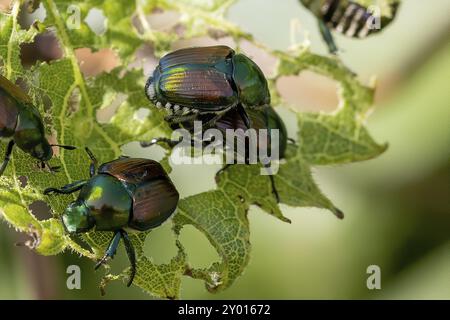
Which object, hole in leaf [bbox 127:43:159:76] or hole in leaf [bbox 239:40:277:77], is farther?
hole in leaf [bbox 239:40:277:77]

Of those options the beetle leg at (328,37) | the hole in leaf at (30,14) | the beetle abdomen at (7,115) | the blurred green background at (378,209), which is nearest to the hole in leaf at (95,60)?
the hole in leaf at (30,14)

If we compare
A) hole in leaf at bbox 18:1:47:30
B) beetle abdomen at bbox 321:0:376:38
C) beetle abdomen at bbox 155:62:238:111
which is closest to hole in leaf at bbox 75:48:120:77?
hole in leaf at bbox 18:1:47:30

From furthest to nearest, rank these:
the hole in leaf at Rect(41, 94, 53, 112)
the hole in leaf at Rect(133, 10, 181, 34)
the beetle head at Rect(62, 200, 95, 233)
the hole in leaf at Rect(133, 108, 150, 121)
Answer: the hole in leaf at Rect(133, 10, 181, 34), the hole in leaf at Rect(133, 108, 150, 121), the hole in leaf at Rect(41, 94, 53, 112), the beetle head at Rect(62, 200, 95, 233)

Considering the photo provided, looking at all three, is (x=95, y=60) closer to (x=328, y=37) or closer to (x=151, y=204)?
(x=151, y=204)

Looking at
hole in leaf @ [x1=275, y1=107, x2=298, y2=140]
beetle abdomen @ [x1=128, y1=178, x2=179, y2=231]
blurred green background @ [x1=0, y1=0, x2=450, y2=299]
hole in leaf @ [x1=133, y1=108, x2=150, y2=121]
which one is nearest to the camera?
beetle abdomen @ [x1=128, y1=178, x2=179, y2=231]

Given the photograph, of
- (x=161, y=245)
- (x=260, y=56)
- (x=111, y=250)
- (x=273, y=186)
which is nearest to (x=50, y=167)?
(x=111, y=250)

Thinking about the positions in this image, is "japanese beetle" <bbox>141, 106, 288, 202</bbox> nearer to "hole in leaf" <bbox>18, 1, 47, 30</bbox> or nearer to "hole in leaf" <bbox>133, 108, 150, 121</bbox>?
"hole in leaf" <bbox>133, 108, 150, 121</bbox>
